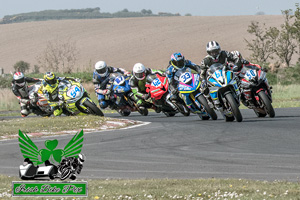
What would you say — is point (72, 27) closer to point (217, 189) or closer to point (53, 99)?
point (53, 99)

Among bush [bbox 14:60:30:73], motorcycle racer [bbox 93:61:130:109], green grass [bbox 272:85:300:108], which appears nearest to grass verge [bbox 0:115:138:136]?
motorcycle racer [bbox 93:61:130:109]

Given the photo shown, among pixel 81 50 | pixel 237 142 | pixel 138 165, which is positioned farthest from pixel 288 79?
pixel 81 50

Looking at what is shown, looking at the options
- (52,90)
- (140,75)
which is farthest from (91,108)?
(140,75)

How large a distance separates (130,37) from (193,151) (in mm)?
67103

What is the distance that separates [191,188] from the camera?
336 inches

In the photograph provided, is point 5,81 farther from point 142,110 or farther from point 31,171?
point 31,171

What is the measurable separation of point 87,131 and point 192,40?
57.1m

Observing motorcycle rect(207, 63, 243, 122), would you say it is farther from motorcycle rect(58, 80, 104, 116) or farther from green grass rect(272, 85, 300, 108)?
green grass rect(272, 85, 300, 108)

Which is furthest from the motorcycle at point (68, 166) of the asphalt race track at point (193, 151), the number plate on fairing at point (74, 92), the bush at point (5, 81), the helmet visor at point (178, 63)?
the bush at point (5, 81)

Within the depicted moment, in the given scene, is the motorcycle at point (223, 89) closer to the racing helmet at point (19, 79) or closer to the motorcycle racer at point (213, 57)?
the motorcycle racer at point (213, 57)

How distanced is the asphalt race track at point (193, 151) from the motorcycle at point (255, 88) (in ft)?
1.47

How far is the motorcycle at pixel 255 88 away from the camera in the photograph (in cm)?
1659

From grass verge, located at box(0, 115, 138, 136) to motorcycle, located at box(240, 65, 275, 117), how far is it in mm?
3231

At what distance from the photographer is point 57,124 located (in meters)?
18.1
